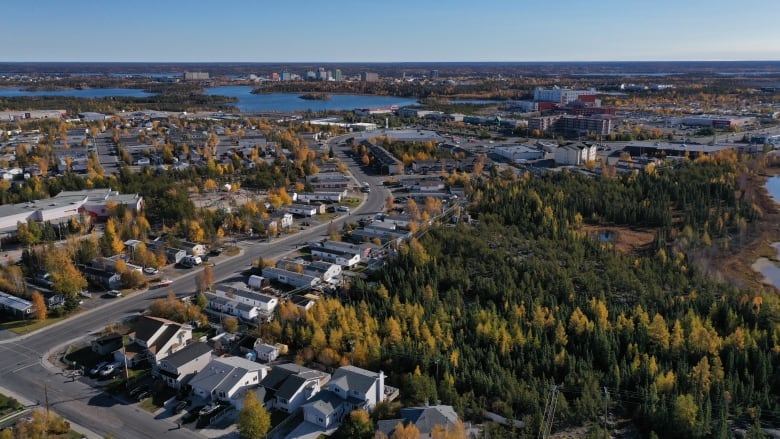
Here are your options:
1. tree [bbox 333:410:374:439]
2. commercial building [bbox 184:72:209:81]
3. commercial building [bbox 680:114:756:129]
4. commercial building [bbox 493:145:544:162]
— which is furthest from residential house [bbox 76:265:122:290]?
commercial building [bbox 184:72:209:81]

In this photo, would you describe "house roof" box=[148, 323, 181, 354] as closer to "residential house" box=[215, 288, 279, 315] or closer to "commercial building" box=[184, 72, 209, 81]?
"residential house" box=[215, 288, 279, 315]

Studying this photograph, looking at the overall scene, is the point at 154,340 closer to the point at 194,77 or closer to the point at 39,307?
the point at 39,307

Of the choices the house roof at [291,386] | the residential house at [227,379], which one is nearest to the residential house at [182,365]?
the residential house at [227,379]

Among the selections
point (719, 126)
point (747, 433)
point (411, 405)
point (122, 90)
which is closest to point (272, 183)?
point (411, 405)

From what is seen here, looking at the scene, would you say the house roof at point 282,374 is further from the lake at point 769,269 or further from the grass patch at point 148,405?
the lake at point 769,269

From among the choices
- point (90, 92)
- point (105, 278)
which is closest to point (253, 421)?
point (105, 278)

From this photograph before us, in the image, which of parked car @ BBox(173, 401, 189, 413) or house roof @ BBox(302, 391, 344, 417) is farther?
parked car @ BBox(173, 401, 189, 413)
